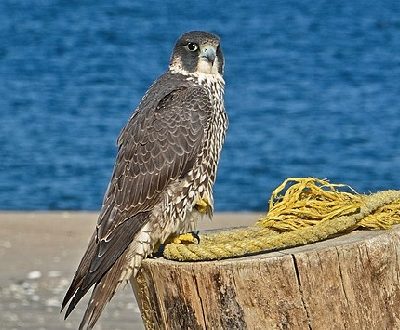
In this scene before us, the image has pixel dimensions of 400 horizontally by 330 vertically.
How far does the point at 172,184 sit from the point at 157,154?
0.15 meters

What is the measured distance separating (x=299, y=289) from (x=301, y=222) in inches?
23.1

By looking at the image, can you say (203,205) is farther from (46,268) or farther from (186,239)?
(46,268)

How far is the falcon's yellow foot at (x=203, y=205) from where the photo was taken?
512cm

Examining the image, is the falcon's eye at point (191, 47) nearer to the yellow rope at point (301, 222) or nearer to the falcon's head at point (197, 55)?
the falcon's head at point (197, 55)

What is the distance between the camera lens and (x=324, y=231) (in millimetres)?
4266

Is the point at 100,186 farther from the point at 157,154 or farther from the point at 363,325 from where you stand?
the point at 363,325

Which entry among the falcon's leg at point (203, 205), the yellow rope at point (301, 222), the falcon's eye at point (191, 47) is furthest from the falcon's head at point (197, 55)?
the yellow rope at point (301, 222)

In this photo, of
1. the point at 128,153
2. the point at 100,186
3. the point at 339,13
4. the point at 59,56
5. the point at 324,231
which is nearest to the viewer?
the point at 324,231

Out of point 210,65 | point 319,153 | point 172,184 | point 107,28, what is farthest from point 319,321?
point 107,28

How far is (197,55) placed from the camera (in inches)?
211

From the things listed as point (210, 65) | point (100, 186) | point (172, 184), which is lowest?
point (100, 186)

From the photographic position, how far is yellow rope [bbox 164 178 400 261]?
4.18 meters

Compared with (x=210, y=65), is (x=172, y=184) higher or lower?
lower

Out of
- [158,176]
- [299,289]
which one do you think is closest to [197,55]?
[158,176]
